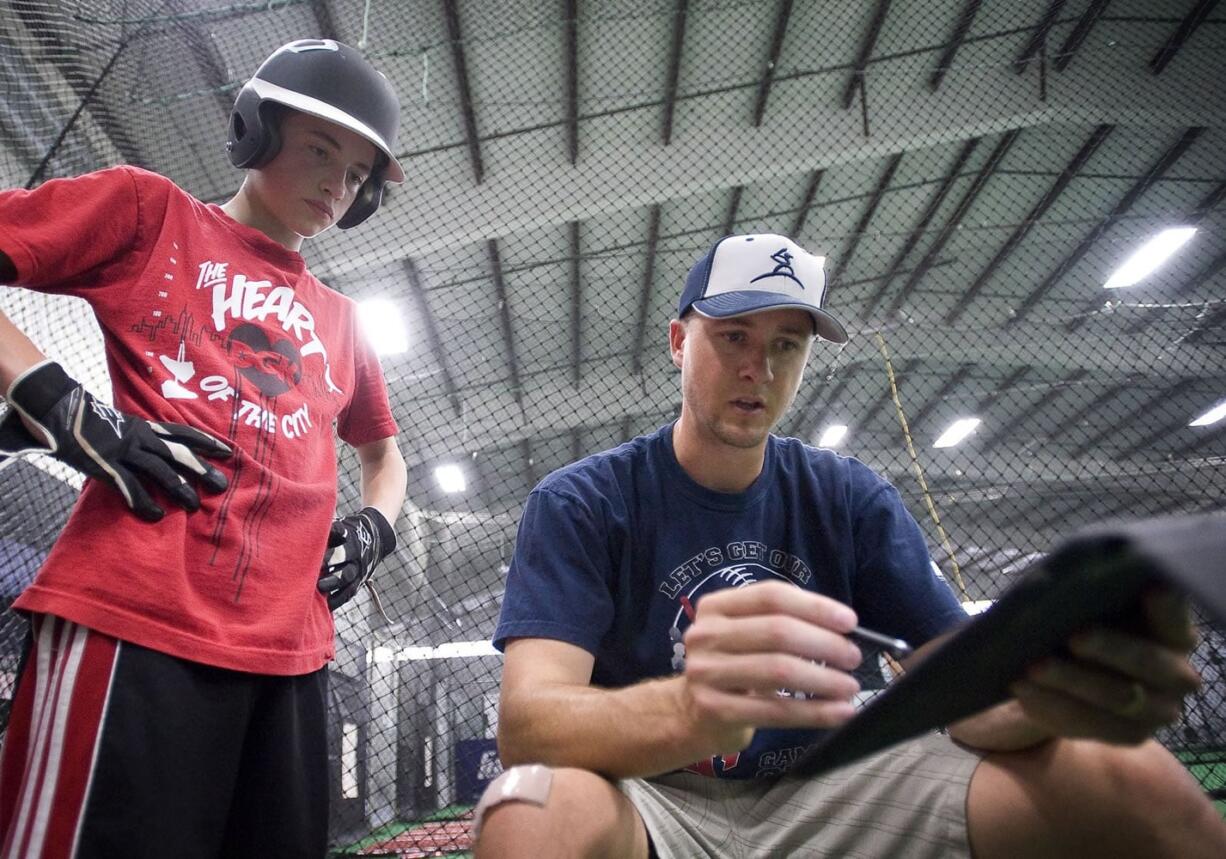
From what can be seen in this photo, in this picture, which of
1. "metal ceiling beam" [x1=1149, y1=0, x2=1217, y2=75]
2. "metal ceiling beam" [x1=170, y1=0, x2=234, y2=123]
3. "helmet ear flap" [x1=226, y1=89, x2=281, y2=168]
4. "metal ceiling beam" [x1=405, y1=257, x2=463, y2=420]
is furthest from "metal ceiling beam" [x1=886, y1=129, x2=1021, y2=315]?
"helmet ear flap" [x1=226, y1=89, x2=281, y2=168]

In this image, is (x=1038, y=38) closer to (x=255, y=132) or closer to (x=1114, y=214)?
(x=1114, y=214)

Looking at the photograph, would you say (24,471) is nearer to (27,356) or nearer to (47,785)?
(27,356)

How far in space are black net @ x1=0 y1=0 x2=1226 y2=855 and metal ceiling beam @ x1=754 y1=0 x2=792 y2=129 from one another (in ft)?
0.08

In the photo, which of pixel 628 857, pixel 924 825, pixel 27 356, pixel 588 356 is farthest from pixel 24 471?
pixel 588 356

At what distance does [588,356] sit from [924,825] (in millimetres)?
7467

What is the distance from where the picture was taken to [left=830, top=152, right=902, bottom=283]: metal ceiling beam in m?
6.67

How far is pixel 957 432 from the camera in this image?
10969 millimetres

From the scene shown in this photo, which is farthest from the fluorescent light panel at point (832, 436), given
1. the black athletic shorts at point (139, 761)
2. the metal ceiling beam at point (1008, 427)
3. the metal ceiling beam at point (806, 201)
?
the black athletic shorts at point (139, 761)

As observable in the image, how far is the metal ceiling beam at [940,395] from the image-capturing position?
9.68 m

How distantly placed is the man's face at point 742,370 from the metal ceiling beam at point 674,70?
4.18 m

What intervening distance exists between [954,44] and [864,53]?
615mm

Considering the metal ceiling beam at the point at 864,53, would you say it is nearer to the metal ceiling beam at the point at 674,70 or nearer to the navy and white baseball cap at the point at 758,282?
the metal ceiling beam at the point at 674,70

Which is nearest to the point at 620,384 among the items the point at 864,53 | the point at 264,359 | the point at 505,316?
the point at 505,316

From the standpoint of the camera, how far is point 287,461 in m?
1.13
